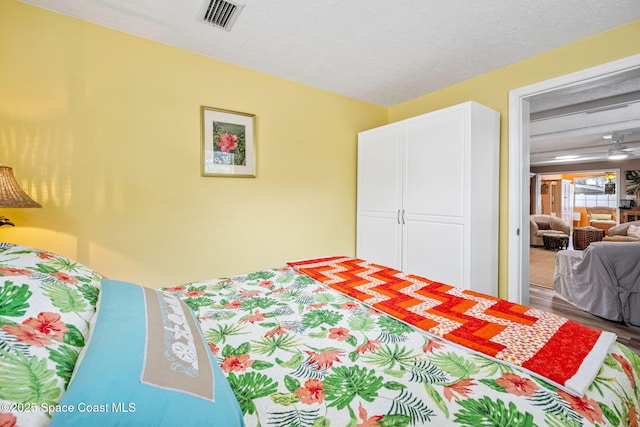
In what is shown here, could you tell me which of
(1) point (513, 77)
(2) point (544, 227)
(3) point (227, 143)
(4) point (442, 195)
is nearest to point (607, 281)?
(4) point (442, 195)

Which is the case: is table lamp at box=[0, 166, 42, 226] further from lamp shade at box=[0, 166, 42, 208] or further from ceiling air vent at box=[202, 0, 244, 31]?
ceiling air vent at box=[202, 0, 244, 31]

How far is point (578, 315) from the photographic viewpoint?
3.06 metres

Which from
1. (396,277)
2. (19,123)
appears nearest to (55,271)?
(19,123)

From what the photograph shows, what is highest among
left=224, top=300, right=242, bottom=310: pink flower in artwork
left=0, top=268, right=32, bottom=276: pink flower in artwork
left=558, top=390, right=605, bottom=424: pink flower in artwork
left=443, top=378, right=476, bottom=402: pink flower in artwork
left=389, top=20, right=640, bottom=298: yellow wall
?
left=389, top=20, right=640, bottom=298: yellow wall

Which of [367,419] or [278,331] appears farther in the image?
[278,331]

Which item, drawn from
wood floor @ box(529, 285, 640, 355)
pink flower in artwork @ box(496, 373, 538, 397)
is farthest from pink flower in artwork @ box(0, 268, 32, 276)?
wood floor @ box(529, 285, 640, 355)

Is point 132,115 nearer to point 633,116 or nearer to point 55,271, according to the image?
point 55,271

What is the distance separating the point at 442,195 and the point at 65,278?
8.66 ft

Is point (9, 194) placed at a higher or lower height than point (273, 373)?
higher

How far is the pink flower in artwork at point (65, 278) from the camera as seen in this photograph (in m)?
0.96

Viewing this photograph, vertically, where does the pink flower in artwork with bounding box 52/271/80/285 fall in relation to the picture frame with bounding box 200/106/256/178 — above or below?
below

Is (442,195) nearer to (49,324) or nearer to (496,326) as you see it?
(496,326)

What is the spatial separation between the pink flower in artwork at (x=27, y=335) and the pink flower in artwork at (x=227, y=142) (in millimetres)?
2075

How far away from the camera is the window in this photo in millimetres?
9148
